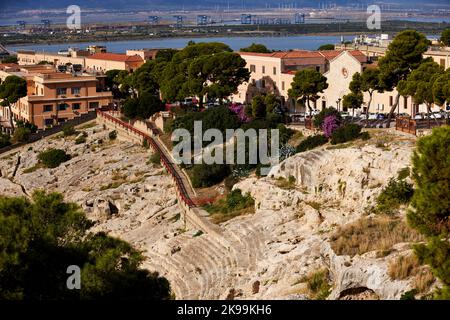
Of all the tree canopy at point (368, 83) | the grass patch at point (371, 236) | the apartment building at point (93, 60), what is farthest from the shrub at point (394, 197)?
the apartment building at point (93, 60)

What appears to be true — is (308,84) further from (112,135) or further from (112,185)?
(112,135)

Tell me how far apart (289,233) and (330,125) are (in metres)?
10.3

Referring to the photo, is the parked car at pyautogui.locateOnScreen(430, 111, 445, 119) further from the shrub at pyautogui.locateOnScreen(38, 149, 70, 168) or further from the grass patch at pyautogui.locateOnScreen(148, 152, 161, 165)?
the shrub at pyautogui.locateOnScreen(38, 149, 70, 168)

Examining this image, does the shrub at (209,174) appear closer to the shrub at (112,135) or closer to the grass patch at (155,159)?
the grass patch at (155,159)

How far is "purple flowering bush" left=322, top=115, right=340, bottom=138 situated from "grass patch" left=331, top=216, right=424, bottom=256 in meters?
12.1

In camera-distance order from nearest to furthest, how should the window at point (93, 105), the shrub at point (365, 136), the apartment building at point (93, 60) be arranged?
the shrub at point (365, 136)
the window at point (93, 105)
the apartment building at point (93, 60)

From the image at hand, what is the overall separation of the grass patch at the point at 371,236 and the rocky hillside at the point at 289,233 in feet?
0.09

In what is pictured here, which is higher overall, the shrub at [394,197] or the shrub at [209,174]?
the shrub at [394,197]

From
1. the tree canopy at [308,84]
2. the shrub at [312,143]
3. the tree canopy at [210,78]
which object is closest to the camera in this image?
the shrub at [312,143]

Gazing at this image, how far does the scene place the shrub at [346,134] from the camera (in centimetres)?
3173

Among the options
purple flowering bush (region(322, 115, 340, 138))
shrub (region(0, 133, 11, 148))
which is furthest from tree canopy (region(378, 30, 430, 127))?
shrub (region(0, 133, 11, 148))

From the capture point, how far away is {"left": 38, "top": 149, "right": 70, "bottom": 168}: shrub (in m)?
47.1

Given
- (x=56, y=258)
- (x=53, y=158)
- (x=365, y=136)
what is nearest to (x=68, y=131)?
(x=53, y=158)
